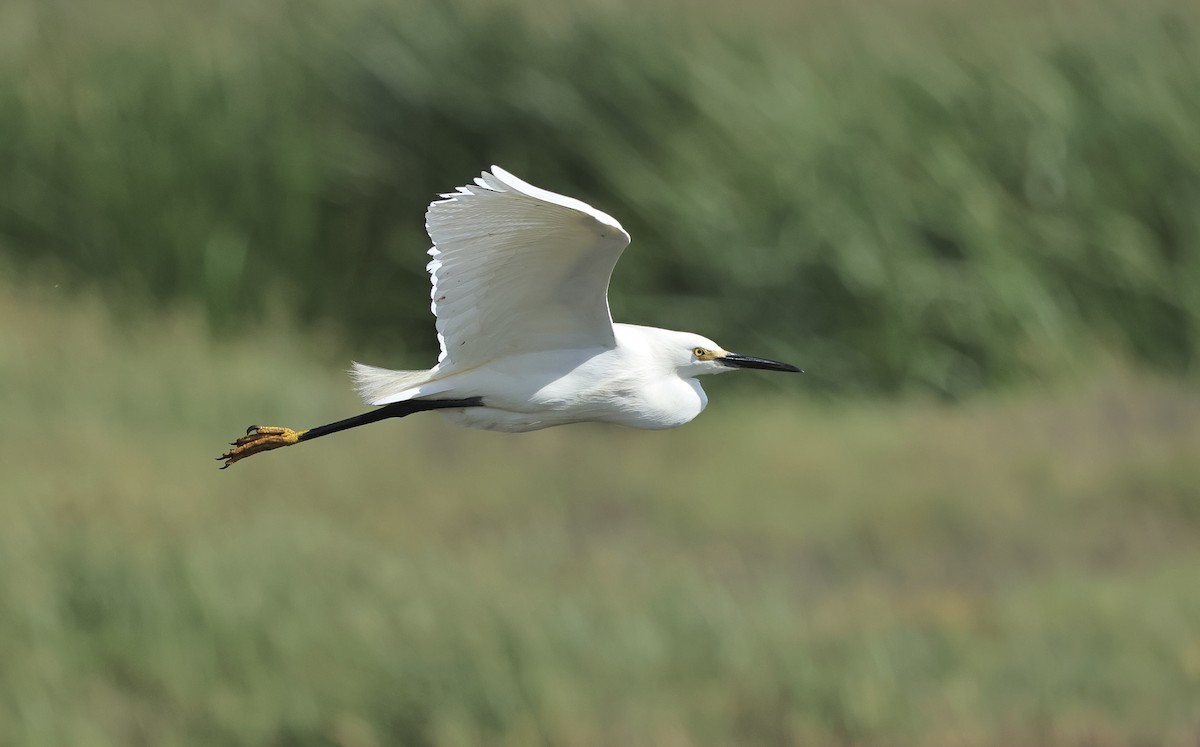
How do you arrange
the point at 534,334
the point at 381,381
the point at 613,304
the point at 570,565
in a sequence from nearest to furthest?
1. the point at 534,334
2. the point at 381,381
3. the point at 613,304
4. the point at 570,565

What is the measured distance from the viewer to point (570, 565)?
1861 cm

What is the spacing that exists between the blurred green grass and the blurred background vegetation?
2.3 inches

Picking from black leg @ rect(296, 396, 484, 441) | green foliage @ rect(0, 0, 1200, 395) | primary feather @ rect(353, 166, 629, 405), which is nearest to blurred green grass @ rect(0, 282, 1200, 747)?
green foliage @ rect(0, 0, 1200, 395)

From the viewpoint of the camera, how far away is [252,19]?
49.7 ft

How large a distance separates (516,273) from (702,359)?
52 cm

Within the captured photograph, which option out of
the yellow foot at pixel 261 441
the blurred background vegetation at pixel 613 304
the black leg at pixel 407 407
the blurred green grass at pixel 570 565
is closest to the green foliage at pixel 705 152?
the blurred background vegetation at pixel 613 304

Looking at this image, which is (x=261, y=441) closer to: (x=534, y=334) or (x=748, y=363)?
(x=534, y=334)

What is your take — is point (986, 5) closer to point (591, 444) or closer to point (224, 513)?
→ point (591, 444)

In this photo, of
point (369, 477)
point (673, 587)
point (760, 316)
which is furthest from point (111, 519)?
point (760, 316)

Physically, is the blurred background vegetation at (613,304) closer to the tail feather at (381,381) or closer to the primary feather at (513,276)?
→ the tail feather at (381,381)

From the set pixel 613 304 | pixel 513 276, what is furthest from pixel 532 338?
pixel 613 304

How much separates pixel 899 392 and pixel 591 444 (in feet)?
16.3

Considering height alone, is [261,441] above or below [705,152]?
below

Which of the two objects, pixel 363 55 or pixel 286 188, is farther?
pixel 286 188
